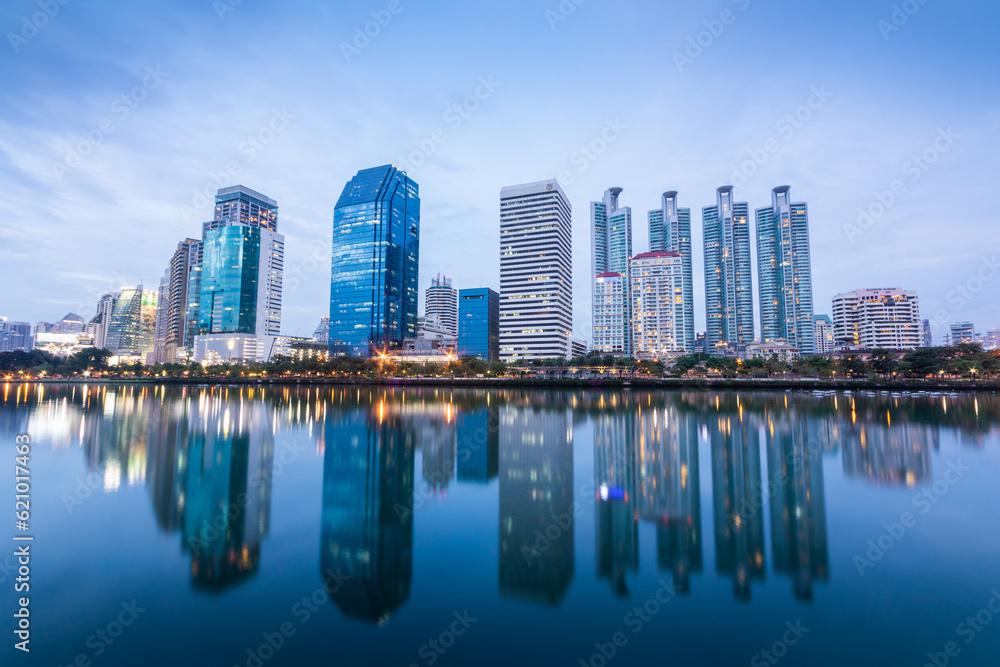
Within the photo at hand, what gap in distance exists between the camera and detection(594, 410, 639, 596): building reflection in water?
35.6 feet

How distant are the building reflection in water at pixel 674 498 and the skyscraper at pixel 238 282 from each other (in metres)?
173

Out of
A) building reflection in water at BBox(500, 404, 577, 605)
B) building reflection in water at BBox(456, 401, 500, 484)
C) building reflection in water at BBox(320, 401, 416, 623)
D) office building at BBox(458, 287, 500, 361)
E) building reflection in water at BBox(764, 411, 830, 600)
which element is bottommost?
building reflection in water at BBox(456, 401, 500, 484)

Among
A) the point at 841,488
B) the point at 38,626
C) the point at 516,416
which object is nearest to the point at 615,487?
the point at 841,488

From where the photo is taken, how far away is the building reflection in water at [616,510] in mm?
10844

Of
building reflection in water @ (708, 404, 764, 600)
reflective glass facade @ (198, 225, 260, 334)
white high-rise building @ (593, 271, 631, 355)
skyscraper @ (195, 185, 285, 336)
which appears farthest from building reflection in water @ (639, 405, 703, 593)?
skyscraper @ (195, 185, 285, 336)

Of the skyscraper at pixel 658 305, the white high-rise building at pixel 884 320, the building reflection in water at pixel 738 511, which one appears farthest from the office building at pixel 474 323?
the building reflection in water at pixel 738 511

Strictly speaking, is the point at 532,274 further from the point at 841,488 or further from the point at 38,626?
the point at 38,626

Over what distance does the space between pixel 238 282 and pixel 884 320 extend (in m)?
232

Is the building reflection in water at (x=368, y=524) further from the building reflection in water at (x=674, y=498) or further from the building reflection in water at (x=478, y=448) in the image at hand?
the building reflection in water at (x=674, y=498)

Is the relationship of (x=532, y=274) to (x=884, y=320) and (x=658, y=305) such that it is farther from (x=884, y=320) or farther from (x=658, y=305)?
(x=884, y=320)

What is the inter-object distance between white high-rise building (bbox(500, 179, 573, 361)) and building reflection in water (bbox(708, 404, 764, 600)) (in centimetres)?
11894

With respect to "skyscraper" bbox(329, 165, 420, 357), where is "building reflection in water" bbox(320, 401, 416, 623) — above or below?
below

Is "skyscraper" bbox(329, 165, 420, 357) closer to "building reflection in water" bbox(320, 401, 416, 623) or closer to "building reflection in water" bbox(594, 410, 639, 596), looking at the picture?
"building reflection in water" bbox(320, 401, 416, 623)

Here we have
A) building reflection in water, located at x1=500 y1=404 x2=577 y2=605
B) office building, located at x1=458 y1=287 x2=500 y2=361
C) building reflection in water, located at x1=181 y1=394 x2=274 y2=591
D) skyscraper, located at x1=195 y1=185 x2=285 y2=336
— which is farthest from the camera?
skyscraper, located at x1=195 y1=185 x2=285 y2=336
